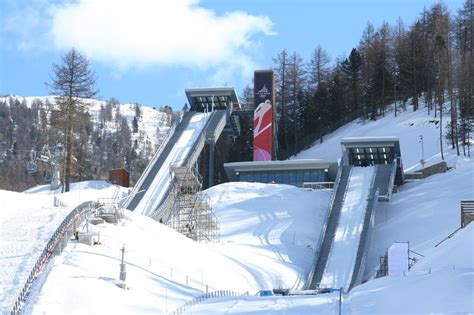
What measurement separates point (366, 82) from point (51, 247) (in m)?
49.2

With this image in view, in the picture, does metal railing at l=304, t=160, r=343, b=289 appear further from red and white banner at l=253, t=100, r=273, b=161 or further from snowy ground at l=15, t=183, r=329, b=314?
red and white banner at l=253, t=100, r=273, b=161

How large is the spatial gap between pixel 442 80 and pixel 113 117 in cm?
12641

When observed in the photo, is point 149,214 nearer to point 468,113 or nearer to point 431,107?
point 468,113

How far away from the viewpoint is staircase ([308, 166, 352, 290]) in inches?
1389

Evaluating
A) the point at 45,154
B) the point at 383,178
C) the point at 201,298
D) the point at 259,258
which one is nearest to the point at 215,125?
the point at 45,154

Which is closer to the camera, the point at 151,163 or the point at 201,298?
the point at 201,298

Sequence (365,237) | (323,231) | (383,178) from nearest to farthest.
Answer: (365,237) < (323,231) < (383,178)

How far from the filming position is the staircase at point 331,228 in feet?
116

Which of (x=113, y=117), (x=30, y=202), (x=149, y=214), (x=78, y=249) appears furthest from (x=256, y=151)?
(x=113, y=117)

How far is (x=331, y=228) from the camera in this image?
4069 cm

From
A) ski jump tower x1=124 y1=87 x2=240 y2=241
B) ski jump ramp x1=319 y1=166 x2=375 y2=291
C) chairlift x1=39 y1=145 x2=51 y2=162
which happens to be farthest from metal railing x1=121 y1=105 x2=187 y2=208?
ski jump ramp x1=319 y1=166 x2=375 y2=291

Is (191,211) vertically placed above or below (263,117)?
below

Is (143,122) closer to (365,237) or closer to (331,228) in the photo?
(331,228)

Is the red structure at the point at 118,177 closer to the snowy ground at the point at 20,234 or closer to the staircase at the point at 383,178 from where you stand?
the snowy ground at the point at 20,234
